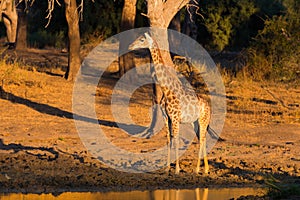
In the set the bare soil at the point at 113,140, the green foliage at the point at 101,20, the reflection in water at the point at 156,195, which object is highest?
the green foliage at the point at 101,20

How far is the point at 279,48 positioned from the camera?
20641mm

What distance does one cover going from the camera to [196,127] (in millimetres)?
11820

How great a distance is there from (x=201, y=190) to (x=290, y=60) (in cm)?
766

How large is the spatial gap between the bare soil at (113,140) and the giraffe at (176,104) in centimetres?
59

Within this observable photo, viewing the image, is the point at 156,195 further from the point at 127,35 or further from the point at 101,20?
the point at 101,20

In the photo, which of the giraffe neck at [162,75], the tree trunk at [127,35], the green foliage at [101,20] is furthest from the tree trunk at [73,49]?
the giraffe neck at [162,75]

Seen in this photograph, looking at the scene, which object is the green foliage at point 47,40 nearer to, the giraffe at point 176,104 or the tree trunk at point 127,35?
the tree trunk at point 127,35

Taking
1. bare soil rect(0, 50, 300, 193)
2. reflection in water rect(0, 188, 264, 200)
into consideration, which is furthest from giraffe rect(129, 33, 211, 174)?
reflection in water rect(0, 188, 264, 200)

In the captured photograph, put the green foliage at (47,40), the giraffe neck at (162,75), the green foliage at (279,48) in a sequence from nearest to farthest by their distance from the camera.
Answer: the giraffe neck at (162,75), the green foliage at (279,48), the green foliage at (47,40)

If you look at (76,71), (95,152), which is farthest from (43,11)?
(95,152)

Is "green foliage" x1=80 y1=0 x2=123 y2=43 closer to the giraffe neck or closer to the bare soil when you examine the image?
the bare soil

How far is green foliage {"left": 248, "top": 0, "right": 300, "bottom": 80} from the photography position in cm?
1739

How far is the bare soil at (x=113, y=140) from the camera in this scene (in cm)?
1066

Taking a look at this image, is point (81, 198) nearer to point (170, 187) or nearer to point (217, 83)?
point (170, 187)
